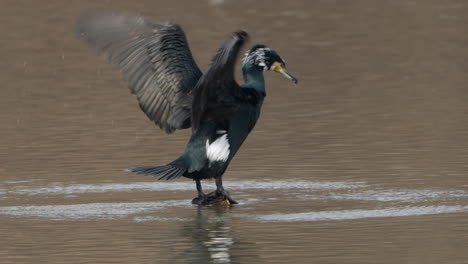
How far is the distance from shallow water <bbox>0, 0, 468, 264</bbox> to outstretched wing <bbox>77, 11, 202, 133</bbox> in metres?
0.67

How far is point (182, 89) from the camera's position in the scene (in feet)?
31.7

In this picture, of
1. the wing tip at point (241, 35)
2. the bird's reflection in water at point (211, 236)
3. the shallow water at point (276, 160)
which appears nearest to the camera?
the bird's reflection in water at point (211, 236)

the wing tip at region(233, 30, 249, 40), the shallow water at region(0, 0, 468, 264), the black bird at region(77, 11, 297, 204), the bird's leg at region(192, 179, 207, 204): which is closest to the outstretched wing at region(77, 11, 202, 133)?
the black bird at region(77, 11, 297, 204)

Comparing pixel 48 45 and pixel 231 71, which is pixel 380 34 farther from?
pixel 231 71

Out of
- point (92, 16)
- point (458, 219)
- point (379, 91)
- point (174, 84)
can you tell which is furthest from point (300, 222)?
point (379, 91)

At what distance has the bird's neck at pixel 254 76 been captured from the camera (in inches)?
382

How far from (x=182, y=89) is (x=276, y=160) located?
1572 millimetres

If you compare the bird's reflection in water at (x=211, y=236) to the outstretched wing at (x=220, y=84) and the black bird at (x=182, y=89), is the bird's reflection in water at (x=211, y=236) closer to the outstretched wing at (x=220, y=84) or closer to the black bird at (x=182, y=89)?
the black bird at (x=182, y=89)

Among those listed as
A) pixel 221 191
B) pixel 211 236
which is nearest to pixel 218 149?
pixel 221 191

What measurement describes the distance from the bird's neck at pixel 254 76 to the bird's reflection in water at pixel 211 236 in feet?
3.21

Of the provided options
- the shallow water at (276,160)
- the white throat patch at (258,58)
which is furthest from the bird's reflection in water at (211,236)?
the white throat patch at (258,58)

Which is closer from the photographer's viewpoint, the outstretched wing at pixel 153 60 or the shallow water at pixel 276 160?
the shallow water at pixel 276 160

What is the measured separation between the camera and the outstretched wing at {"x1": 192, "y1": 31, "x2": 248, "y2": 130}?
820 cm

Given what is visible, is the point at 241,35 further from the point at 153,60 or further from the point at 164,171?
the point at 153,60
